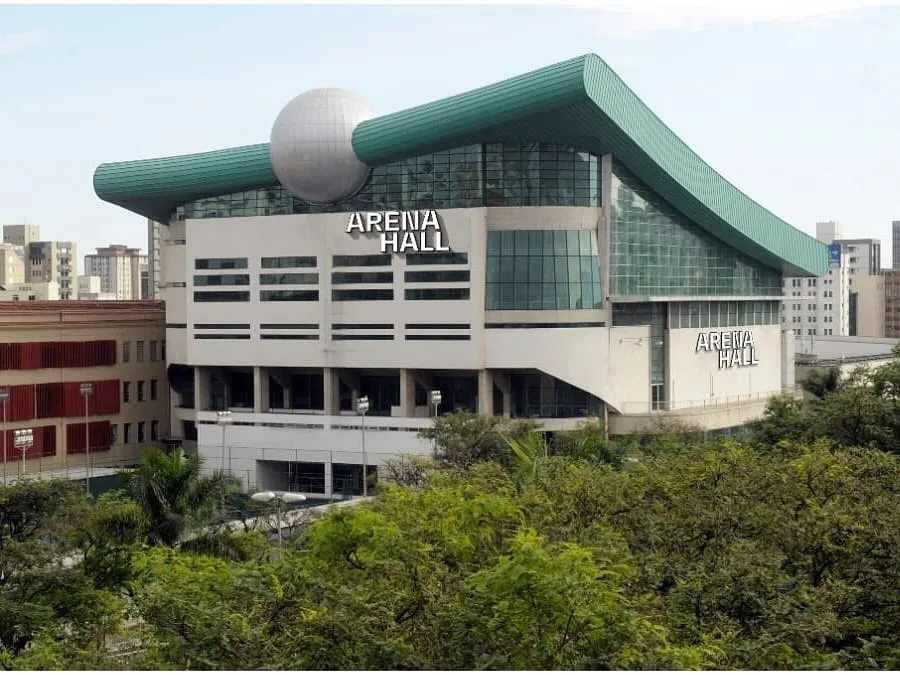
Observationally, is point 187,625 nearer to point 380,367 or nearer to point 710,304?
point 380,367

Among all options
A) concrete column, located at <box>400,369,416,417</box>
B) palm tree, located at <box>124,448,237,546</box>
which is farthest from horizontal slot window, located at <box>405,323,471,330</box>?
palm tree, located at <box>124,448,237,546</box>

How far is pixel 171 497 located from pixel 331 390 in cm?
3595

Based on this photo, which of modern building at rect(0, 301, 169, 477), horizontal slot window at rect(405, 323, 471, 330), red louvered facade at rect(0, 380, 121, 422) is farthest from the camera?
modern building at rect(0, 301, 169, 477)

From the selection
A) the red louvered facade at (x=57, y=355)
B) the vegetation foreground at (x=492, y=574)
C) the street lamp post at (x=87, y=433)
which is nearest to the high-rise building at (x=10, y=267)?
the red louvered facade at (x=57, y=355)

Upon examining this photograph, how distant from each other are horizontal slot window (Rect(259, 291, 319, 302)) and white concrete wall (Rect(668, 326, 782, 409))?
1907 cm

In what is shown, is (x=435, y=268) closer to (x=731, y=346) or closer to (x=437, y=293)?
(x=437, y=293)

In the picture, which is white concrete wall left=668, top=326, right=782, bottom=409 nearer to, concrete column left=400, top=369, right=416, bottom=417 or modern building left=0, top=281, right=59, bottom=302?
concrete column left=400, top=369, right=416, bottom=417

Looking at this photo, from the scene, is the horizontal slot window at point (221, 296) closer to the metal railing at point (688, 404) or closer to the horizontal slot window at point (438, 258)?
the horizontal slot window at point (438, 258)

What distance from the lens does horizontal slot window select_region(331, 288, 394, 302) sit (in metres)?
75.6

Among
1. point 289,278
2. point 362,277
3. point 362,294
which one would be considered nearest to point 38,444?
point 289,278

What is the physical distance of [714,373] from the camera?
85.3 meters

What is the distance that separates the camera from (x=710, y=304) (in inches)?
3346

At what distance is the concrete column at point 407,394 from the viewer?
7588 centimetres

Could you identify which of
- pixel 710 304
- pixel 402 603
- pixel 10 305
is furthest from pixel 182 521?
pixel 710 304
